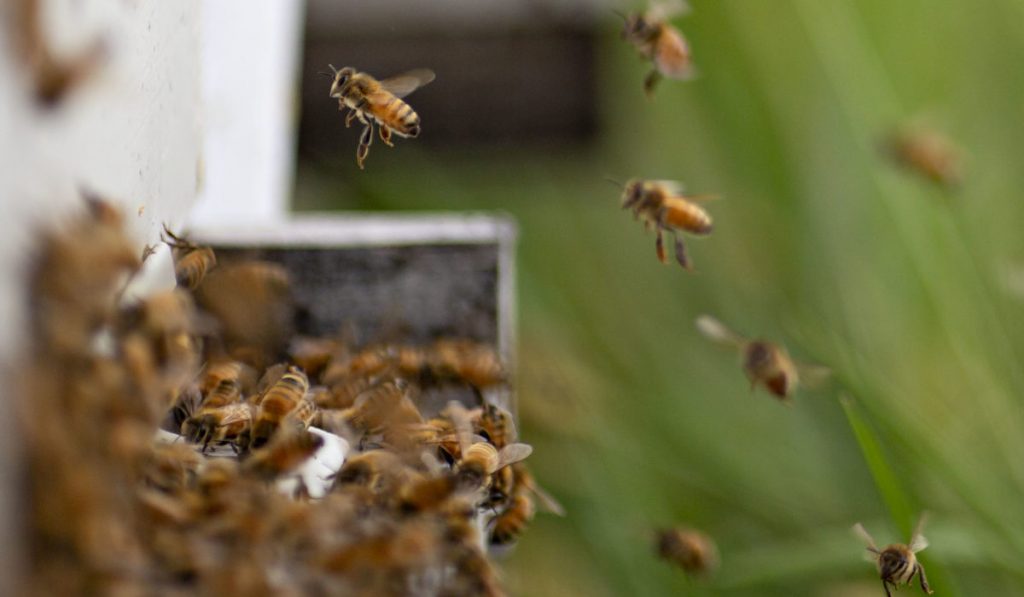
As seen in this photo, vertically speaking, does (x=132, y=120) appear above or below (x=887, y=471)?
above

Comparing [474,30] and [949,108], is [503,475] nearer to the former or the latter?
[949,108]

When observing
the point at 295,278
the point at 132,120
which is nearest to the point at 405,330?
the point at 295,278

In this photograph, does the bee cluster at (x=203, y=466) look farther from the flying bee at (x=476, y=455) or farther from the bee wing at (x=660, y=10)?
the bee wing at (x=660, y=10)

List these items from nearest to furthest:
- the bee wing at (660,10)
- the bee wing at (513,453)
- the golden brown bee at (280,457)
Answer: the golden brown bee at (280,457) → the bee wing at (513,453) → the bee wing at (660,10)

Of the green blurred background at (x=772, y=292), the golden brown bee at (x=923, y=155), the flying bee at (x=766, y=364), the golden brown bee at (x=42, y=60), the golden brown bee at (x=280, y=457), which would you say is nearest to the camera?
the golden brown bee at (x=42, y=60)

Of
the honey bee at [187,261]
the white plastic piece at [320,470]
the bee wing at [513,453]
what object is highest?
the honey bee at [187,261]

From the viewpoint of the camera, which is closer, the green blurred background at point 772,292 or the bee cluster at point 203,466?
the bee cluster at point 203,466

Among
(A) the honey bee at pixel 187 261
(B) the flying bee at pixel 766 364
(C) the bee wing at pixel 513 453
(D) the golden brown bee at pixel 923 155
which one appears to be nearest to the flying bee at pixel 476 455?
(C) the bee wing at pixel 513 453

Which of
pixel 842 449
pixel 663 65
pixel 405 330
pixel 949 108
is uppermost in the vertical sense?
pixel 949 108
